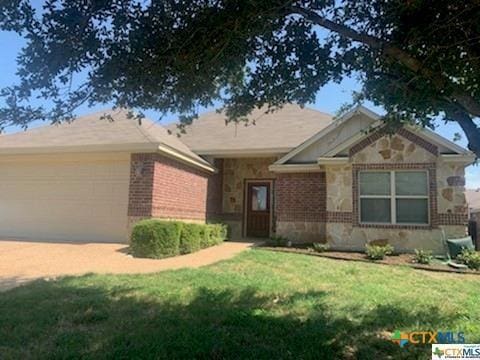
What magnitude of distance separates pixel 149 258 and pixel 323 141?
787 centimetres

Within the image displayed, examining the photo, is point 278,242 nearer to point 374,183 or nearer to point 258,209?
point 374,183

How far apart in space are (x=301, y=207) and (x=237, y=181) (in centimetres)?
431

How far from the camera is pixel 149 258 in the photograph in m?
10.3

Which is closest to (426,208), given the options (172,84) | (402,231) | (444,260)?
(402,231)

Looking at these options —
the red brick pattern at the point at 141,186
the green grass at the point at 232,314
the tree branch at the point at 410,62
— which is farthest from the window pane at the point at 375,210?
the tree branch at the point at 410,62

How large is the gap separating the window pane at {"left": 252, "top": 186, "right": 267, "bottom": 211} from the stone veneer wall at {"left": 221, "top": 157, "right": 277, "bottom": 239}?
500mm

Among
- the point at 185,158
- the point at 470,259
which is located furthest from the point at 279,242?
the point at 470,259

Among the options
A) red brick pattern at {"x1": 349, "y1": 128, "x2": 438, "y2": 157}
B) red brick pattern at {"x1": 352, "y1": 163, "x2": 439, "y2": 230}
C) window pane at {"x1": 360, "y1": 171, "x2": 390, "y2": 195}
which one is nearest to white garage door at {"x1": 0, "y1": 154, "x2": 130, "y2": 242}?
red brick pattern at {"x1": 352, "y1": 163, "x2": 439, "y2": 230}

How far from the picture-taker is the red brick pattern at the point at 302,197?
1441 centimetres

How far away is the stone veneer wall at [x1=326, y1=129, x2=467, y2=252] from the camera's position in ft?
39.5

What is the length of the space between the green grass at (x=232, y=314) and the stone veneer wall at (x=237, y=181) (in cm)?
930

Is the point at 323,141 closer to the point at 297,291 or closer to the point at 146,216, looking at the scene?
the point at 146,216

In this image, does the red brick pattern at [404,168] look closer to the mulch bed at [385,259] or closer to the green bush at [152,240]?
the mulch bed at [385,259]

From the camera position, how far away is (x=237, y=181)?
59.4ft
